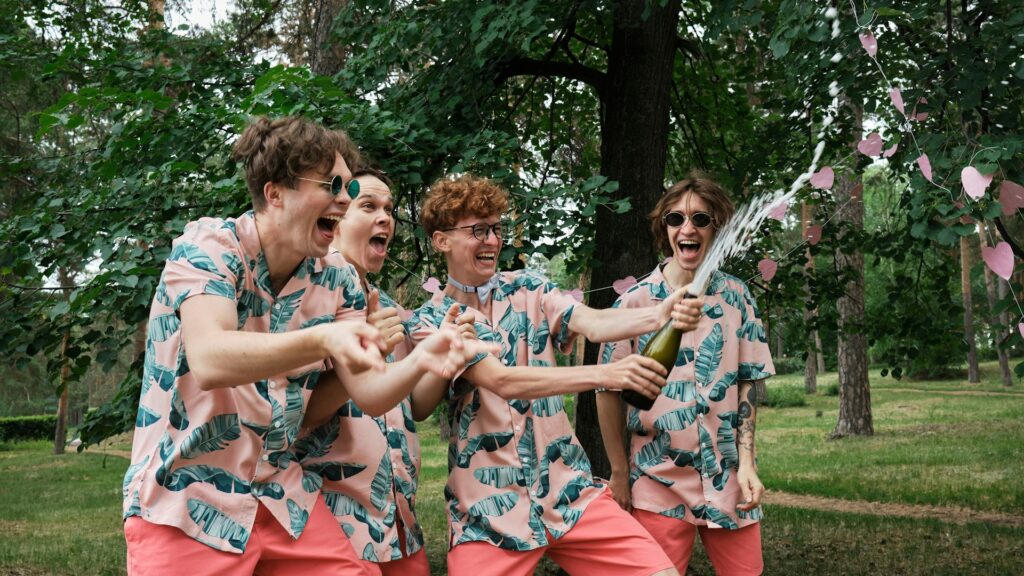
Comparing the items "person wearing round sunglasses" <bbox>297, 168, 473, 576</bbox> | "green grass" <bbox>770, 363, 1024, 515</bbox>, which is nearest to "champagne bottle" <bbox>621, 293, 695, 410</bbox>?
"person wearing round sunglasses" <bbox>297, 168, 473, 576</bbox>

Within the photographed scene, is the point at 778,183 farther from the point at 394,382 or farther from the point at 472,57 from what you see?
the point at 394,382

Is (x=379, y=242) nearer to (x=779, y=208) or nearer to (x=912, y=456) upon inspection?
(x=779, y=208)

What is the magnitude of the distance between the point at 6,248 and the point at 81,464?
19826mm

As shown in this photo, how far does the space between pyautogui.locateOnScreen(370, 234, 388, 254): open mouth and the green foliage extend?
122 feet

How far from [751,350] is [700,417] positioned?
0.39 m

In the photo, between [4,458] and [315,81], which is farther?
[4,458]

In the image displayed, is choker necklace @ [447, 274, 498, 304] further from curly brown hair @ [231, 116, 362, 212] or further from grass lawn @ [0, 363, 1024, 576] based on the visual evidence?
grass lawn @ [0, 363, 1024, 576]

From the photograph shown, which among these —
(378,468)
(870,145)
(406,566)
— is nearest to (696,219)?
(870,145)

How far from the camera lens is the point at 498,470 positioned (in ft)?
11.1

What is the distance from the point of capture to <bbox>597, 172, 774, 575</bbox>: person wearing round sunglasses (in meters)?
3.87

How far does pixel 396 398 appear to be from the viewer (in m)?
2.45

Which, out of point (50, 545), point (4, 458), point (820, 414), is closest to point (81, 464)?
point (4, 458)

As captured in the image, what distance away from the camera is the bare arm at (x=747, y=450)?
3.83 metres

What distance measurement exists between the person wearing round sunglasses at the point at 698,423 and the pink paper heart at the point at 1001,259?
3.05ft
